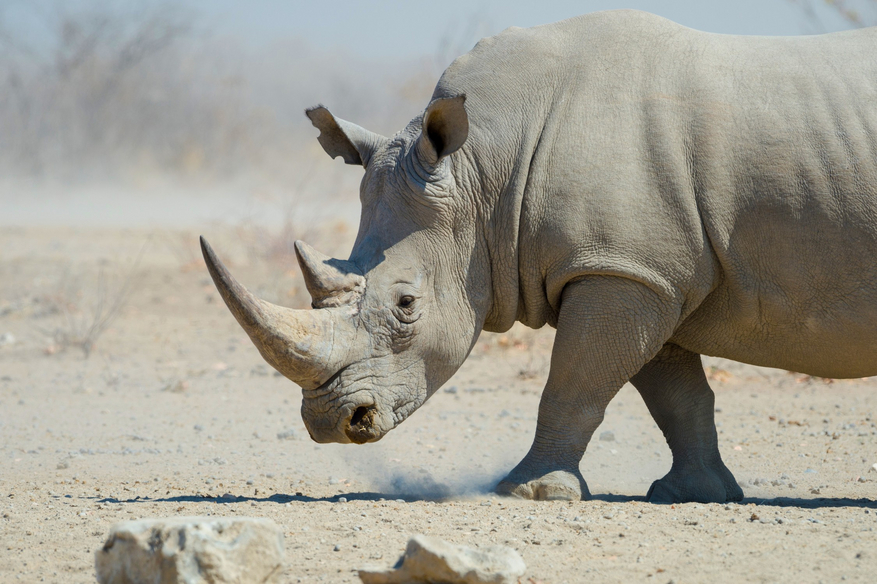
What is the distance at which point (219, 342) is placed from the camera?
10844 millimetres

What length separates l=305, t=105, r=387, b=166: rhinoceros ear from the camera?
5176 millimetres

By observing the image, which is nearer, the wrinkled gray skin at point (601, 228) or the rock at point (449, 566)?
the rock at point (449, 566)

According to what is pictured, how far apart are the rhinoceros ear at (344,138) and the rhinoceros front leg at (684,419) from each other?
6.11 ft

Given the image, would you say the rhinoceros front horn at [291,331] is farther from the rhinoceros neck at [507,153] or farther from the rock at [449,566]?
the rock at [449,566]

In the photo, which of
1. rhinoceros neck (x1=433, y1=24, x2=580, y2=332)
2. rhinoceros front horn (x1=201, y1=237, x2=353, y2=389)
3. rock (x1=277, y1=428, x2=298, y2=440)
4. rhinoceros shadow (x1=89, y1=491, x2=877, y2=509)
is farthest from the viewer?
rock (x1=277, y1=428, x2=298, y2=440)

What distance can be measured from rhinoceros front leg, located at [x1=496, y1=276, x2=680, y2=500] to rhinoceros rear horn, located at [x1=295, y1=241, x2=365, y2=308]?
98cm

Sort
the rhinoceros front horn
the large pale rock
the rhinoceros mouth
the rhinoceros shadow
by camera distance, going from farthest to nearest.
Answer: the rhinoceros shadow < the rhinoceros mouth < the rhinoceros front horn < the large pale rock

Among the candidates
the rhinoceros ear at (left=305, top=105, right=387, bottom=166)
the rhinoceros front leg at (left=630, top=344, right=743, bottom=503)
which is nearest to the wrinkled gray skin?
the rhinoceros ear at (left=305, top=105, right=387, bottom=166)

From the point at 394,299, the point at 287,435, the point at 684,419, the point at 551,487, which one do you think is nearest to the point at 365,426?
the point at 394,299

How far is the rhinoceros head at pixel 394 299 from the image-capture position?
14.9 feet

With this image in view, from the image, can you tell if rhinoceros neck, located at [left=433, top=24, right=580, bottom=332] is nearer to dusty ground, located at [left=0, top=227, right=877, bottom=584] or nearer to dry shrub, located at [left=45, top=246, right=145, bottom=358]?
dusty ground, located at [left=0, top=227, right=877, bottom=584]

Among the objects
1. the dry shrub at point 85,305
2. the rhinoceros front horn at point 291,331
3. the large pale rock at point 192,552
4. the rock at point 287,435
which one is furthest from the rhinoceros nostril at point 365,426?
the dry shrub at point 85,305

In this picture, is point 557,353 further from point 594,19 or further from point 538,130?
point 594,19

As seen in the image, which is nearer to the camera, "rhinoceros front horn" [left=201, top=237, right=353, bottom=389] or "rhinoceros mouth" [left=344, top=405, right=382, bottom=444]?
"rhinoceros front horn" [left=201, top=237, right=353, bottom=389]
